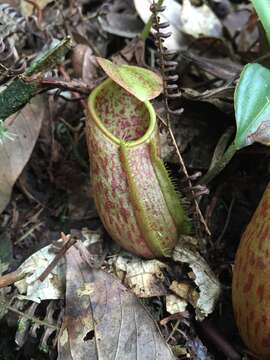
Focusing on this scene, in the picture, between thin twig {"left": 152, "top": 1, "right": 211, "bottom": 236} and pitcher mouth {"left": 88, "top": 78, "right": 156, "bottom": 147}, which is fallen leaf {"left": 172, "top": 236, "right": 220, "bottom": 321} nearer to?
thin twig {"left": 152, "top": 1, "right": 211, "bottom": 236}

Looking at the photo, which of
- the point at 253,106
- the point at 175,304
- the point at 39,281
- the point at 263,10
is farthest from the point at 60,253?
the point at 263,10

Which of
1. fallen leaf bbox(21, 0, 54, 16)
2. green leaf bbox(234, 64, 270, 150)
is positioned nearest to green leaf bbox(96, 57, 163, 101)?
green leaf bbox(234, 64, 270, 150)

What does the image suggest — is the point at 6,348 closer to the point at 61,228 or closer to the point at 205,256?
the point at 61,228

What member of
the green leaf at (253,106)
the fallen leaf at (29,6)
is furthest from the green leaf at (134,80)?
the fallen leaf at (29,6)

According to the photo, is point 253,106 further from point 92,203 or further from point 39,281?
point 39,281

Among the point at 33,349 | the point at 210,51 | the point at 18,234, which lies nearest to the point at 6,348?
the point at 33,349
